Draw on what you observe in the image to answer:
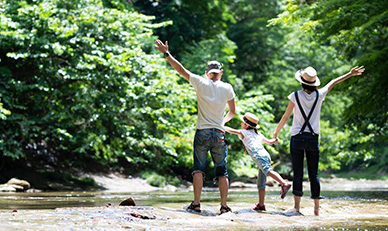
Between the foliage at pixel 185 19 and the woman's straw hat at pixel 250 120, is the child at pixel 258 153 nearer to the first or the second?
the woman's straw hat at pixel 250 120

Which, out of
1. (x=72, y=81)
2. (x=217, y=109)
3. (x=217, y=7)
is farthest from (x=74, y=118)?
(x=217, y=7)

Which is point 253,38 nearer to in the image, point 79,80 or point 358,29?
point 79,80

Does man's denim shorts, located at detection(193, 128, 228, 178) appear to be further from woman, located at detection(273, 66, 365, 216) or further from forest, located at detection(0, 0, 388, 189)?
forest, located at detection(0, 0, 388, 189)

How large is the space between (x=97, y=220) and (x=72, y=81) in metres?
10.9

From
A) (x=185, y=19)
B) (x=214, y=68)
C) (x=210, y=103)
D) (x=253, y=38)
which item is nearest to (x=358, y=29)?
(x=214, y=68)

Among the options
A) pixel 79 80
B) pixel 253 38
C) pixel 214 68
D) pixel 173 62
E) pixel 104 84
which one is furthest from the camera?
pixel 253 38

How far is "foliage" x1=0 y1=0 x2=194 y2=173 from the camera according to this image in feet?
44.9

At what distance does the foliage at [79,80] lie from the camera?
13695 mm

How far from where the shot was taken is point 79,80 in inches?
593

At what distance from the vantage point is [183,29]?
27.7m

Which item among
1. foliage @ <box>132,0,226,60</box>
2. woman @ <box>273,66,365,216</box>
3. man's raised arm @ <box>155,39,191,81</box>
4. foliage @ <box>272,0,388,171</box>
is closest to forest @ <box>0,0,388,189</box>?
foliage @ <box>272,0,388,171</box>

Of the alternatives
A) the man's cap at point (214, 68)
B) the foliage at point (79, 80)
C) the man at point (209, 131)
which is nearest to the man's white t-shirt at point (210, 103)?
the man at point (209, 131)

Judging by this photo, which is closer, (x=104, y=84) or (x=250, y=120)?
(x=250, y=120)

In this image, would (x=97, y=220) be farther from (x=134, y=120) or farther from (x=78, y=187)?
(x=134, y=120)
